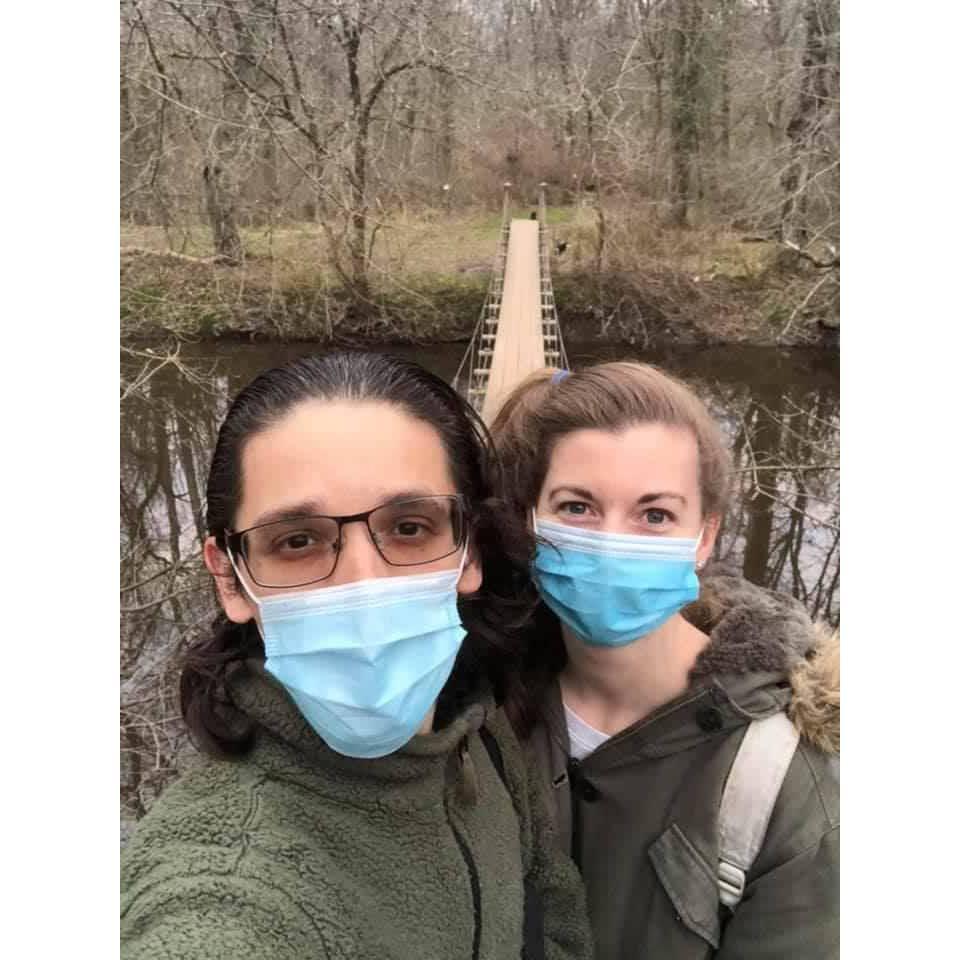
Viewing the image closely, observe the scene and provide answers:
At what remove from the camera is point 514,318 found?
2268 mm

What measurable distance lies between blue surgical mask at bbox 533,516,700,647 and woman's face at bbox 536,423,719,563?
19mm

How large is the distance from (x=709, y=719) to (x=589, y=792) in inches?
7.7

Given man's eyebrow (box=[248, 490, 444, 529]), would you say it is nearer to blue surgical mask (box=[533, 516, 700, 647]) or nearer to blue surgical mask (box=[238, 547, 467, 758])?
blue surgical mask (box=[238, 547, 467, 758])

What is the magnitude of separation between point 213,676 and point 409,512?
0.96 ft

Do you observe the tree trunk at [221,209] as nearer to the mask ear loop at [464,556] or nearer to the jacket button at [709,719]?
the mask ear loop at [464,556]

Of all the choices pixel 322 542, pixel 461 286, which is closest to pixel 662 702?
pixel 322 542

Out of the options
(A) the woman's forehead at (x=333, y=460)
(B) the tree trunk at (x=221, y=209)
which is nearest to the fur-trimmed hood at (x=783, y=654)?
(A) the woman's forehead at (x=333, y=460)

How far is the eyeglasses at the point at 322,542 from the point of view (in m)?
0.62

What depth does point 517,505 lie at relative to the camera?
0.94 m

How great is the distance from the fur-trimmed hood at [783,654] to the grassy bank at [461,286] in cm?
64

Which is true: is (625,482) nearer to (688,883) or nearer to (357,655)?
(357,655)
